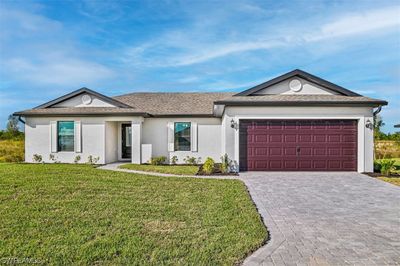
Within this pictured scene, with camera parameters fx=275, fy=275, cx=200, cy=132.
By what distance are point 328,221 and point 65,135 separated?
51.1ft

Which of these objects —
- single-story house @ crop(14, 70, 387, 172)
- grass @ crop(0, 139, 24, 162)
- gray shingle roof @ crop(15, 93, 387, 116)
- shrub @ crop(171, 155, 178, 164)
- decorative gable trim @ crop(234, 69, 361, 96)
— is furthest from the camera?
grass @ crop(0, 139, 24, 162)

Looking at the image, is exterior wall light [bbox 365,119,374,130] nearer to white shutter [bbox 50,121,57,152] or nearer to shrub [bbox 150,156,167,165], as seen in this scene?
shrub [bbox 150,156,167,165]

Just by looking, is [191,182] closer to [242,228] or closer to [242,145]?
[242,145]

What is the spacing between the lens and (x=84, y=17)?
12352 mm

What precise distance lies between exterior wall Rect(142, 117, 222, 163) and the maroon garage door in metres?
4.02

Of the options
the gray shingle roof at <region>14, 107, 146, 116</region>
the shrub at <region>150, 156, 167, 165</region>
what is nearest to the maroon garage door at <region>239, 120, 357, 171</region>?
the shrub at <region>150, 156, 167, 165</region>

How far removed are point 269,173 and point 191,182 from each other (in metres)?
4.47

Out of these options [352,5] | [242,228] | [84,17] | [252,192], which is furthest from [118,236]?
[352,5]

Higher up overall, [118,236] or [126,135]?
[126,135]

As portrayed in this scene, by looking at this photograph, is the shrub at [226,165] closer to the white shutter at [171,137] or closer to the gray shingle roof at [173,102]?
the gray shingle roof at [173,102]

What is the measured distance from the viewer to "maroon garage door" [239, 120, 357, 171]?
43.9 feet

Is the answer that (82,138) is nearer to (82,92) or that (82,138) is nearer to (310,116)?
(82,92)

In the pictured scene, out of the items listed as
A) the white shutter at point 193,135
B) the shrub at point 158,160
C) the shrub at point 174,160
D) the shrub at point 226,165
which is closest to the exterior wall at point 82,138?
the shrub at point 158,160

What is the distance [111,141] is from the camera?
17656 millimetres
